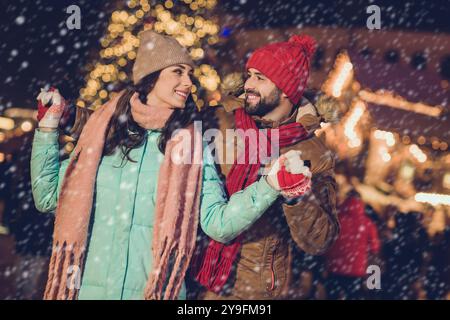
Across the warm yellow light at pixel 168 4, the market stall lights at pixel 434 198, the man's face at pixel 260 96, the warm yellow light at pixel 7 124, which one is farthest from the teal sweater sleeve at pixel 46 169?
the market stall lights at pixel 434 198

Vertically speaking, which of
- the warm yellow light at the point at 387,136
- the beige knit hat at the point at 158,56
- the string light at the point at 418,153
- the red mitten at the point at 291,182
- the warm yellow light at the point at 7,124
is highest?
the beige knit hat at the point at 158,56

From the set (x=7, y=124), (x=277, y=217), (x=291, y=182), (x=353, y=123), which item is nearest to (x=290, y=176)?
(x=291, y=182)

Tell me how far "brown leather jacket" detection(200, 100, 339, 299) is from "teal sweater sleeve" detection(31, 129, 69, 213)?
42.6 inches

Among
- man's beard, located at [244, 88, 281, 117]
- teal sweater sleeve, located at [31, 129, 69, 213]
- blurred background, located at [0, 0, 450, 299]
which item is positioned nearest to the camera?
teal sweater sleeve, located at [31, 129, 69, 213]

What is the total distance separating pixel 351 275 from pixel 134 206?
1.84 meters

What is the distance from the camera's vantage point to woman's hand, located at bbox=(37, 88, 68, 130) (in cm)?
347

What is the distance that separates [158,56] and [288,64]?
92cm

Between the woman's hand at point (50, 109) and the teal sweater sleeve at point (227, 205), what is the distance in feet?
3.13

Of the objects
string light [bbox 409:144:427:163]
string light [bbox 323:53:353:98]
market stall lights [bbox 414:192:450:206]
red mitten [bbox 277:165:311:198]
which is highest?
red mitten [bbox 277:165:311:198]

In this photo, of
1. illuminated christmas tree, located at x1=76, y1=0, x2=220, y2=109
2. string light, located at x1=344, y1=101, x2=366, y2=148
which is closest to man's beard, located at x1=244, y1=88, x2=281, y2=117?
illuminated christmas tree, located at x1=76, y1=0, x2=220, y2=109

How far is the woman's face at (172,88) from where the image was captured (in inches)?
138

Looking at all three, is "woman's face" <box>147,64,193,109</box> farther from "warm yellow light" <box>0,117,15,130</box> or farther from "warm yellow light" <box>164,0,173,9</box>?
"warm yellow light" <box>0,117,15,130</box>

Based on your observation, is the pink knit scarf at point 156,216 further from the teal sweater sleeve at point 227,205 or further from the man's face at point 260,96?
the man's face at point 260,96

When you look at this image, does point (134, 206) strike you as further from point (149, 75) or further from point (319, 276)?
point (319, 276)
